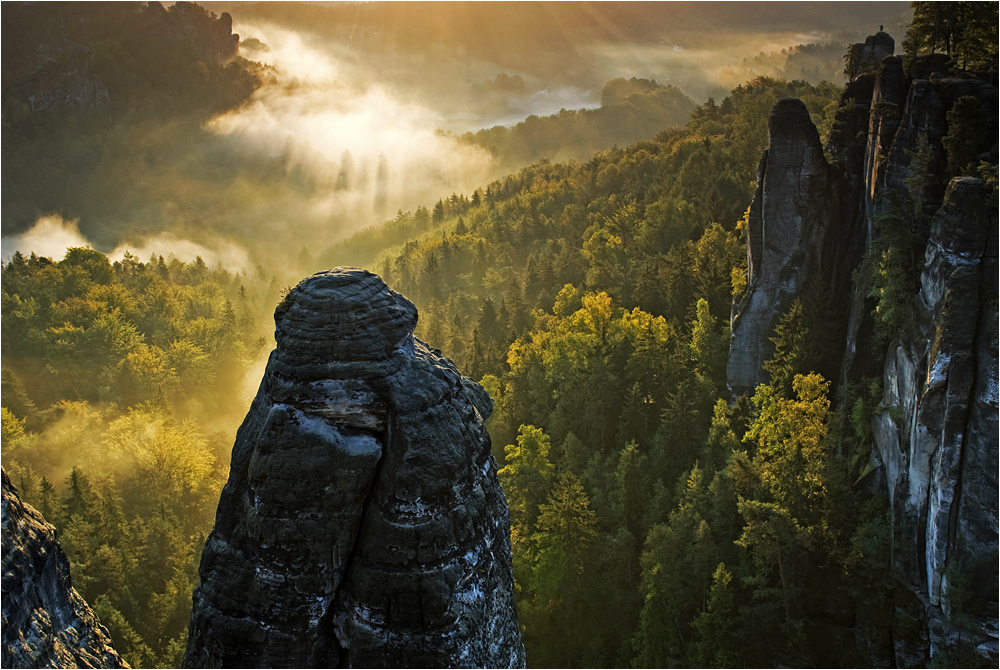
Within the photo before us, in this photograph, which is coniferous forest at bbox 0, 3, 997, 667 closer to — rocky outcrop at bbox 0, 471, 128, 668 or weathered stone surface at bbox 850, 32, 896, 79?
weathered stone surface at bbox 850, 32, 896, 79

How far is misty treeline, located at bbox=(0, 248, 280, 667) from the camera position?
160 ft

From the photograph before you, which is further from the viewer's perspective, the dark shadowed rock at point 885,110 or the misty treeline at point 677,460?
the dark shadowed rock at point 885,110

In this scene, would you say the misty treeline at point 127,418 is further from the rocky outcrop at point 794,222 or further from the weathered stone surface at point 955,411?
the rocky outcrop at point 794,222

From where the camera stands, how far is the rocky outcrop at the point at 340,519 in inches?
432

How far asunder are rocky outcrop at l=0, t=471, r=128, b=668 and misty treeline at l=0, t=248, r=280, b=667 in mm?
31712

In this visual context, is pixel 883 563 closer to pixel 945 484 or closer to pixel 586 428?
pixel 945 484

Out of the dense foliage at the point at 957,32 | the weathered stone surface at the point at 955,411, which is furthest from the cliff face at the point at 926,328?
the dense foliage at the point at 957,32

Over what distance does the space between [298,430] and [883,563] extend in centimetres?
2995

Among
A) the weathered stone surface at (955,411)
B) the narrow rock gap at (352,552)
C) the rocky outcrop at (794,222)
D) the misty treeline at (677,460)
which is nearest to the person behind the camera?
the narrow rock gap at (352,552)

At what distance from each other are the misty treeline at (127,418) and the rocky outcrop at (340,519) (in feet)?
129

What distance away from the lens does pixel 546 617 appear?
1585 inches

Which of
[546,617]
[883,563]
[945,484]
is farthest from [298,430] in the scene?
[546,617]

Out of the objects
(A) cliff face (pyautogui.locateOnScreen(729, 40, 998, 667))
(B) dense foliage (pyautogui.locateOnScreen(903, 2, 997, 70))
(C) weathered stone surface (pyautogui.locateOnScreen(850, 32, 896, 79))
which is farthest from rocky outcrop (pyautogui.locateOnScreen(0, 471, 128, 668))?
(C) weathered stone surface (pyautogui.locateOnScreen(850, 32, 896, 79))

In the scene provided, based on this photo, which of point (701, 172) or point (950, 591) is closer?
point (950, 591)
